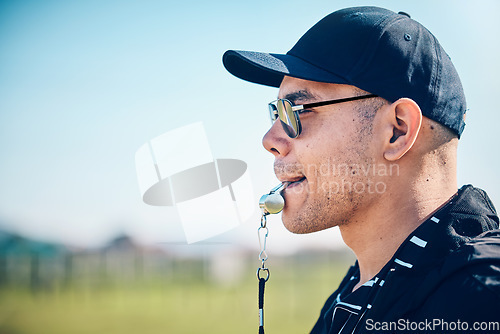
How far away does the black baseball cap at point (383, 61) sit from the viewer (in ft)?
7.83

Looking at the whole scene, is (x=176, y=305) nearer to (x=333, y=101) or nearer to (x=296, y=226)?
(x=296, y=226)

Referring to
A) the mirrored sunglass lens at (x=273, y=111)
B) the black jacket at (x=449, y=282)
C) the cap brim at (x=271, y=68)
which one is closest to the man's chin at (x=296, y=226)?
the black jacket at (x=449, y=282)

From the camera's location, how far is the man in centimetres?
230

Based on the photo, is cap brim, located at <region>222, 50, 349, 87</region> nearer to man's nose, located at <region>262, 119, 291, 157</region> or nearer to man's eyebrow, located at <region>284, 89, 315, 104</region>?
man's eyebrow, located at <region>284, 89, 315, 104</region>

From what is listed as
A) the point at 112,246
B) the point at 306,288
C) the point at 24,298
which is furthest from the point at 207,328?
the point at 112,246

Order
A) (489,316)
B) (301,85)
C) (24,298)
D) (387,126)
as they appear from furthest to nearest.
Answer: (24,298)
(301,85)
(387,126)
(489,316)

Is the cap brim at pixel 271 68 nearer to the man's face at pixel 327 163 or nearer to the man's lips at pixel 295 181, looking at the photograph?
the man's face at pixel 327 163

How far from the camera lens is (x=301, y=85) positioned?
2.69 m

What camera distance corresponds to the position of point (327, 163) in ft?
8.29

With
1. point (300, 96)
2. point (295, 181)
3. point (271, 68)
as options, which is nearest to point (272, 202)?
point (295, 181)

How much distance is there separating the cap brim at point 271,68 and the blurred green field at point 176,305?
84.4ft

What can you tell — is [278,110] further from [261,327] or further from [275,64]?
[261,327]

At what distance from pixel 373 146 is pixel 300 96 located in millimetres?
486

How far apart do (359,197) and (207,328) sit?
29463 mm
